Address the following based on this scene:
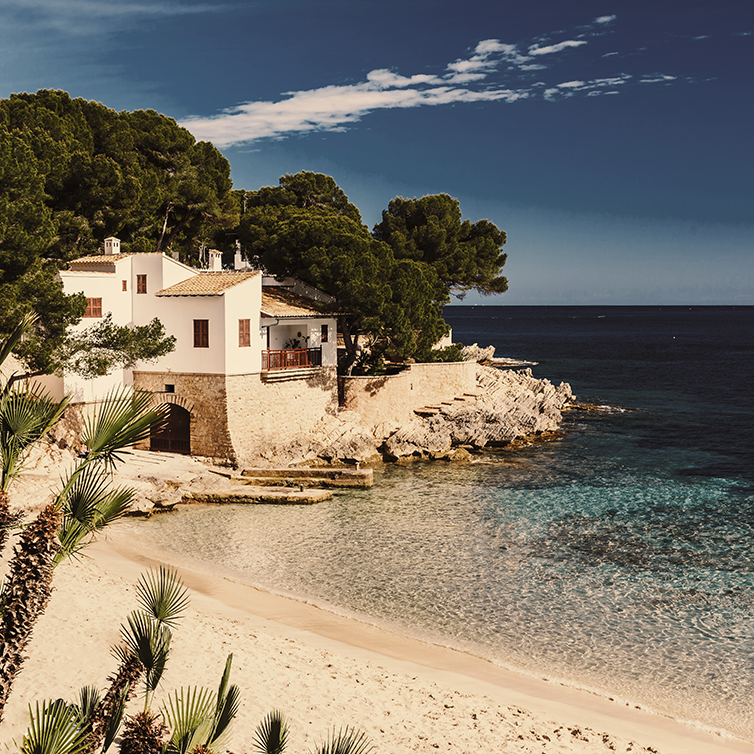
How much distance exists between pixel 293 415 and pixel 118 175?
1380 centimetres

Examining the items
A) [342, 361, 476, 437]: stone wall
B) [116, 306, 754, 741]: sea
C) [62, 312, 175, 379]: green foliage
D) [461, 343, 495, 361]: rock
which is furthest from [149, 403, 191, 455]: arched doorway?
[461, 343, 495, 361]: rock

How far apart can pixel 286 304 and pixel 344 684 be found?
23153 millimetres

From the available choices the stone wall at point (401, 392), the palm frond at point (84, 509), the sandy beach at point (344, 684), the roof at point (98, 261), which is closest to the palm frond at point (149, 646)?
the palm frond at point (84, 509)

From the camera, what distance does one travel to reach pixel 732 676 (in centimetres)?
1399

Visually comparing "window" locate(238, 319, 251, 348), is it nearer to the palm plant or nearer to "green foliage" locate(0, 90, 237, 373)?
"green foliage" locate(0, 90, 237, 373)

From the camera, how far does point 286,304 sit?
33719 millimetres

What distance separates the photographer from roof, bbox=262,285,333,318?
31.8 m

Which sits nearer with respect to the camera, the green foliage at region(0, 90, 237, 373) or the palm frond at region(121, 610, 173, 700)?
the palm frond at region(121, 610, 173, 700)

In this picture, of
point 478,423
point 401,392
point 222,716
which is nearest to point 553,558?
point 222,716

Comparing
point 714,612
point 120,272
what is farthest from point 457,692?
point 120,272

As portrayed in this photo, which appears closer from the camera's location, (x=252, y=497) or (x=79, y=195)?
(x=252, y=497)

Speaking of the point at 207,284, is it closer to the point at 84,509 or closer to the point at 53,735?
the point at 84,509

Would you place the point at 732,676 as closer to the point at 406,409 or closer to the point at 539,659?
the point at 539,659

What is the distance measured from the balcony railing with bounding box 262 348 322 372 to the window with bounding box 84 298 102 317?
6.81 m
